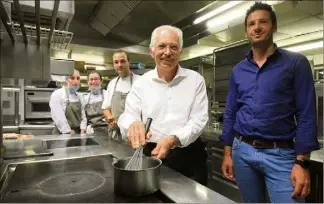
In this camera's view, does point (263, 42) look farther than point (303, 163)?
Yes

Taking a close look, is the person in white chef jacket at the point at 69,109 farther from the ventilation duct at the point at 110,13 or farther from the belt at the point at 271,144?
the belt at the point at 271,144

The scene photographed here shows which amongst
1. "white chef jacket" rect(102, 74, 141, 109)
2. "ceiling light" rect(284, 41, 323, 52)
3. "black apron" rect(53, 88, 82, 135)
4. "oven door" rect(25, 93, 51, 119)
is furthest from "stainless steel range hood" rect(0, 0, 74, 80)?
"ceiling light" rect(284, 41, 323, 52)

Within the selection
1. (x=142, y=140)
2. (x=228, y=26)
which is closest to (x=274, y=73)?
(x=142, y=140)

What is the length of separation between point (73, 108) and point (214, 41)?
231cm

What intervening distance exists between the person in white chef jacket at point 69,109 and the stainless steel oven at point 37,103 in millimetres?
990

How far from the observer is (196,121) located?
1116mm

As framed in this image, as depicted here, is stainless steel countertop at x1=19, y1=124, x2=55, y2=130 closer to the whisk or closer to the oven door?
the oven door

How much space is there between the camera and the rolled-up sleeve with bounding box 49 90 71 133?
2879mm

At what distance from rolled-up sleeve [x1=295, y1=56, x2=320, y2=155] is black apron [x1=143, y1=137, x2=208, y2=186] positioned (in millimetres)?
473

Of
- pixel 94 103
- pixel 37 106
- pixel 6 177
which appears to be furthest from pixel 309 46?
pixel 37 106

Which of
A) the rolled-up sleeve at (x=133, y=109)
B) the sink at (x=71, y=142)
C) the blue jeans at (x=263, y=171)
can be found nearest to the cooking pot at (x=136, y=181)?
the rolled-up sleeve at (x=133, y=109)

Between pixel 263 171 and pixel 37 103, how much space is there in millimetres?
3793

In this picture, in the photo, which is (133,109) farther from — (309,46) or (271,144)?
(309,46)

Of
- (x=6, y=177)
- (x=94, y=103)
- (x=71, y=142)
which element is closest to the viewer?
(x=6, y=177)
